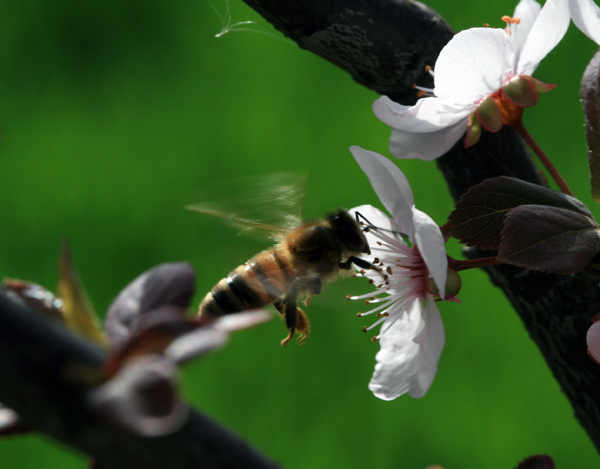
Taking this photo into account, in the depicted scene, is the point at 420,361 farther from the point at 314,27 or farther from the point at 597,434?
the point at 314,27

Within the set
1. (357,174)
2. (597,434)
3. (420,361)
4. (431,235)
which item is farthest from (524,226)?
(357,174)

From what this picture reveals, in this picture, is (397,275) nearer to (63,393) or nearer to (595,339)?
(595,339)

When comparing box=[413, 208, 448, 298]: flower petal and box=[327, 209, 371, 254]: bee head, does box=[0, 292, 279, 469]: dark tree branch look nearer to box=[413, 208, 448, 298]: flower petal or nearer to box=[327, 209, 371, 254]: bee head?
box=[413, 208, 448, 298]: flower petal

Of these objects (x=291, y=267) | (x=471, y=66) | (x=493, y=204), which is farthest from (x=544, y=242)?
(x=291, y=267)

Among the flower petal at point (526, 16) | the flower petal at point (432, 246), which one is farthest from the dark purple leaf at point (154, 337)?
the flower petal at point (526, 16)

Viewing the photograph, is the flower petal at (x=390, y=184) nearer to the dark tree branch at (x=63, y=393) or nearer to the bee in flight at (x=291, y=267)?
the bee in flight at (x=291, y=267)

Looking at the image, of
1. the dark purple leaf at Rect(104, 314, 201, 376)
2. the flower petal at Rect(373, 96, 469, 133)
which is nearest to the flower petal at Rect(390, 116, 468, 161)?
the flower petal at Rect(373, 96, 469, 133)
